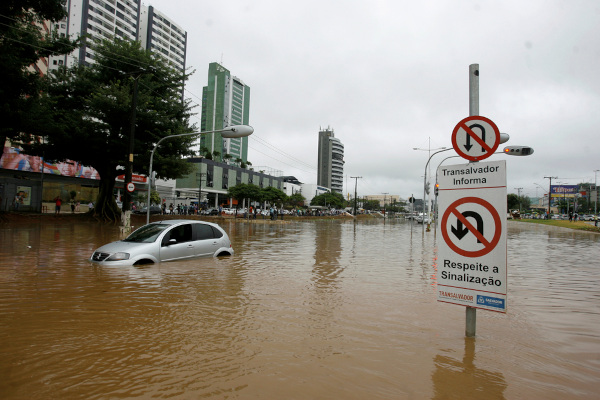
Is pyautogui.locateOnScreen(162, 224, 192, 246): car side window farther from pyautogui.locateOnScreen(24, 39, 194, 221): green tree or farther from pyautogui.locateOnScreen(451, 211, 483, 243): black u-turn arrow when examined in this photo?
pyautogui.locateOnScreen(24, 39, 194, 221): green tree

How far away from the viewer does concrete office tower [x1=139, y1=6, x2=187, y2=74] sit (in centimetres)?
10300

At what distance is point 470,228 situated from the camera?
447cm

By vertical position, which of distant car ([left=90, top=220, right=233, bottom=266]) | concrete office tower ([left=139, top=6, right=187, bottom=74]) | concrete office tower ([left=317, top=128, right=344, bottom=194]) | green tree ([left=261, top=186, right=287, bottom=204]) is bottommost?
distant car ([left=90, top=220, right=233, bottom=266])

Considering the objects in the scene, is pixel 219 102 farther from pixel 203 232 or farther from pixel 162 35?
pixel 203 232

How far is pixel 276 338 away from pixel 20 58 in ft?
74.3

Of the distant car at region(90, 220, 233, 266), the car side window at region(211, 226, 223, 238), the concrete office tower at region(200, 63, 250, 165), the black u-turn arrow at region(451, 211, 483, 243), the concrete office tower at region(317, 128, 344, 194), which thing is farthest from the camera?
the concrete office tower at region(317, 128, 344, 194)

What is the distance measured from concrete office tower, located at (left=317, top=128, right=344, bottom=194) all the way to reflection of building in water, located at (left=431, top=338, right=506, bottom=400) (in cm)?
17219

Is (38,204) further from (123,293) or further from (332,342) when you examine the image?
(332,342)

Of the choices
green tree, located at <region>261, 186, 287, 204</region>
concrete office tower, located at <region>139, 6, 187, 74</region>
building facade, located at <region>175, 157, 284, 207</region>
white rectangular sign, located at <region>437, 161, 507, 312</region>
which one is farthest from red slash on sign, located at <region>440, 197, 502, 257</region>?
concrete office tower, located at <region>139, 6, 187, 74</region>

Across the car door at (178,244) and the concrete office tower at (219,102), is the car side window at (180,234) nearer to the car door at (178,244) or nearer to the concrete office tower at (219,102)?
the car door at (178,244)

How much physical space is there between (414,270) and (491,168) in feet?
22.4

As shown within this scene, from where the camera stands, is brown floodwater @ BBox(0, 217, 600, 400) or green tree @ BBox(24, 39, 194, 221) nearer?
brown floodwater @ BBox(0, 217, 600, 400)

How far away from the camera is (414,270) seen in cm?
1062

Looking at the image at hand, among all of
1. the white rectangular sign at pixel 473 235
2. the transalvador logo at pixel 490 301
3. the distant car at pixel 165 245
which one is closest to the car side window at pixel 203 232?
the distant car at pixel 165 245
